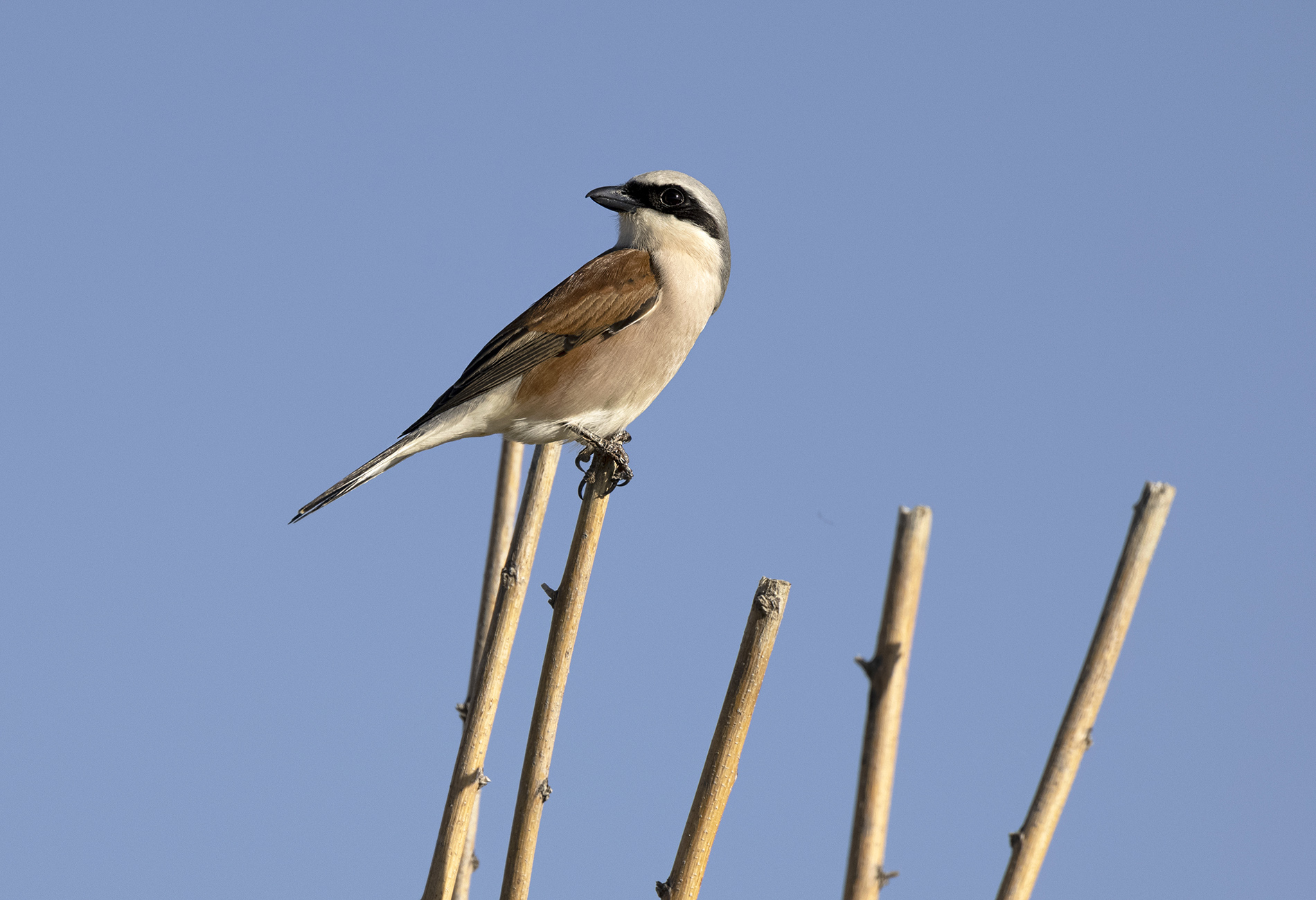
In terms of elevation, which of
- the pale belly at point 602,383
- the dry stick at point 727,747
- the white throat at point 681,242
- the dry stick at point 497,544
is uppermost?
the white throat at point 681,242

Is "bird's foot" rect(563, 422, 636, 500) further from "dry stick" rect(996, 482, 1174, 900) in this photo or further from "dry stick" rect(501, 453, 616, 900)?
"dry stick" rect(996, 482, 1174, 900)

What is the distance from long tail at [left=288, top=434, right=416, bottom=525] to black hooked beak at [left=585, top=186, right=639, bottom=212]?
1.32 metres

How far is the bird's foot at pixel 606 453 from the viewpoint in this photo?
12.7ft

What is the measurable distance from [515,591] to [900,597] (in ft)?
4.25

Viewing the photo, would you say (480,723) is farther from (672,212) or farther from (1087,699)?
(672,212)

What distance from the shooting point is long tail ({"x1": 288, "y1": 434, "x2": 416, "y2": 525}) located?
3.63 m

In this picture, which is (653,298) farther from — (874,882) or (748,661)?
(874,882)

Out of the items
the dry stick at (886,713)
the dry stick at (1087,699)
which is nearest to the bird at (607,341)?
the dry stick at (886,713)

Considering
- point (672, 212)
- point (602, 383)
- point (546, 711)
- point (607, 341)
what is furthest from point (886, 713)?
point (672, 212)

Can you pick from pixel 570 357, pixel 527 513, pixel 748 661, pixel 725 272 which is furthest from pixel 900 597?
pixel 725 272

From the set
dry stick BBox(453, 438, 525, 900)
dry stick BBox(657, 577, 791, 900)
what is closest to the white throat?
dry stick BBox(453, 438, 525, 900)

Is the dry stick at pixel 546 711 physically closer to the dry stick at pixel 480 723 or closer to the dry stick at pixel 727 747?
the dry stick at pixel 480 723

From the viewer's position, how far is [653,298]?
14.4 feet

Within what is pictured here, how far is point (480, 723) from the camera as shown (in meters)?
3.33
